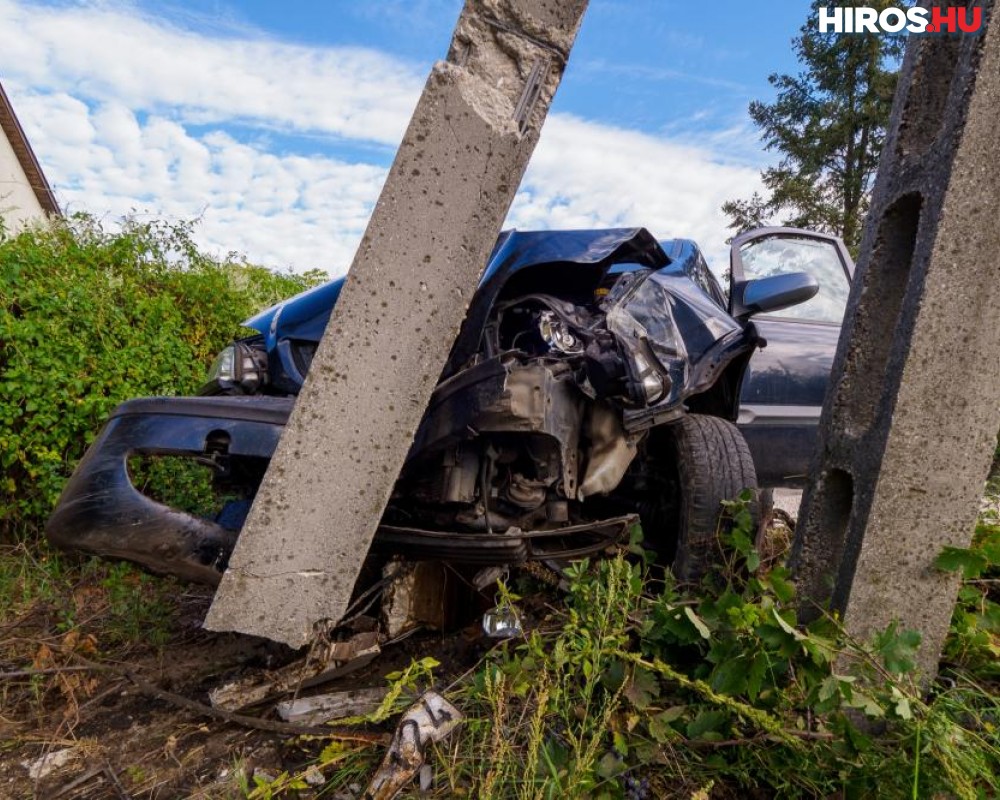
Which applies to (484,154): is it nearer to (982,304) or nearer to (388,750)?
(982,304)

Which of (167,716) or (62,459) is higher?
(62,459)

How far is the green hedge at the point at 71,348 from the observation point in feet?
11.8

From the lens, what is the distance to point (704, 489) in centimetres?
260

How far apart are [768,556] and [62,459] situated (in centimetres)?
392

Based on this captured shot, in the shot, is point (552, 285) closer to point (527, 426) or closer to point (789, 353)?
point (527, 426)

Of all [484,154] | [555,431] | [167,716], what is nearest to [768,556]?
[555,431]

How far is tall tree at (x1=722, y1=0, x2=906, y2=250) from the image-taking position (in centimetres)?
1518

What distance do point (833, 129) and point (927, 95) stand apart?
1617 centimetres

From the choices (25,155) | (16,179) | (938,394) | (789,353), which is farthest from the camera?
(25,155)

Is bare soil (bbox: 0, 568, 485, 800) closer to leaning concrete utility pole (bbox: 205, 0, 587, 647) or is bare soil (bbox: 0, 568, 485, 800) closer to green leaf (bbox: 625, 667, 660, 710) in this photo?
leaning concrete utility pole (bbox: 205, 0, 587, 647)

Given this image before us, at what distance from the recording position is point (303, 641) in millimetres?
2070

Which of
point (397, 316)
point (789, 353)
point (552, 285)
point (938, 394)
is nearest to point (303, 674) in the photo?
point (397, 316)

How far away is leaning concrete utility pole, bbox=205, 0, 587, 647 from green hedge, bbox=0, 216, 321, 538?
235cm

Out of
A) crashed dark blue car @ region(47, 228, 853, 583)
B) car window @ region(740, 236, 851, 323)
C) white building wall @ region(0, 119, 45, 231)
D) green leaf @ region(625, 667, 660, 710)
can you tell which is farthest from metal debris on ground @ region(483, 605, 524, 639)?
white building wall @ region(0, 119, 45, 231)
